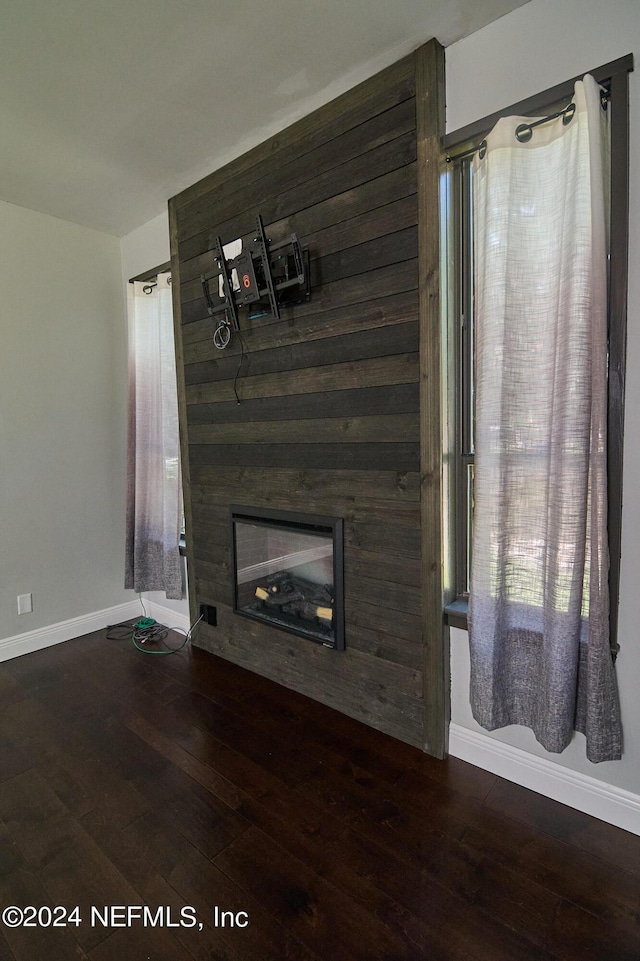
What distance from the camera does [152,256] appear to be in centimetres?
313

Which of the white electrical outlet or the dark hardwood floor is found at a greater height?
the white electrical outlet

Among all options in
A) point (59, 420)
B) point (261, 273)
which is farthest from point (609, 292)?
point (59, 420)

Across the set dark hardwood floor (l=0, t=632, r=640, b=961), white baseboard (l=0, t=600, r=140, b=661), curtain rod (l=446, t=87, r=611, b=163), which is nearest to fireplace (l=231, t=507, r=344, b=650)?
dark hardwood floor (l=0, t=632, r=640, b=961)

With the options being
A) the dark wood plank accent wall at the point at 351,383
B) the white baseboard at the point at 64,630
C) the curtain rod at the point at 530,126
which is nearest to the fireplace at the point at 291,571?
the dark wood plank accent wall at the point at 351,383

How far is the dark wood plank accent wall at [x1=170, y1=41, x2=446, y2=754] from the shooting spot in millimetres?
1816

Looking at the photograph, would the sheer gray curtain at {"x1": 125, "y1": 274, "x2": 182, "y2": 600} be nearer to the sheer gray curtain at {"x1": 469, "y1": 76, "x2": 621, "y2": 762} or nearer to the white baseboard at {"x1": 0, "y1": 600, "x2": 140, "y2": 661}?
the white baseboard at {"x1": 0, "y1": 600, "x2": 140, "y2": 661}

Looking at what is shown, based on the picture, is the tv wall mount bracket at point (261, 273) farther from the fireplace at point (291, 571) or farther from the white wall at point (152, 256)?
the fireplace at point (291, 571)

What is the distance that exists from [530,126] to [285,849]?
2.48 meters

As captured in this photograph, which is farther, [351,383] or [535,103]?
[351,383]

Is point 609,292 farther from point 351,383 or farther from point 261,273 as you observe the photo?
point 261,273

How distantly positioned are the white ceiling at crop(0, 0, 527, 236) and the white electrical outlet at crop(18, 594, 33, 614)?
242 cm

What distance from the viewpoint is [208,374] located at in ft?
→ 8.75

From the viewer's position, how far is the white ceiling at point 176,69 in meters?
1.56

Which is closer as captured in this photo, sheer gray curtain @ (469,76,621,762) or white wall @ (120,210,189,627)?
sheer gray curtain @ (469,76,621,762)
